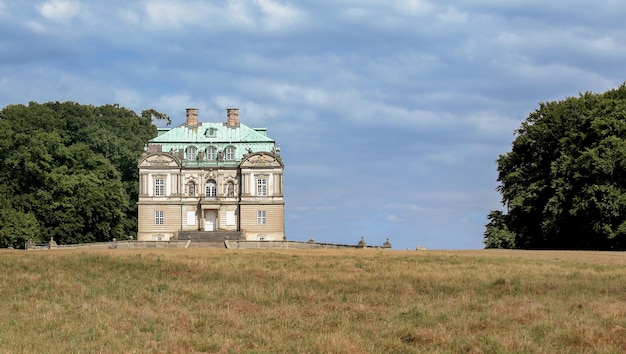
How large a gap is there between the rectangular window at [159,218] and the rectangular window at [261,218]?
8362 millimetres

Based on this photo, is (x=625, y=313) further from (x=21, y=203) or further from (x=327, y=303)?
(x=21, y=203)

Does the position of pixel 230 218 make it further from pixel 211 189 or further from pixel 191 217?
pixel 191 217

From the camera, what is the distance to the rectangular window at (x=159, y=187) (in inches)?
3511

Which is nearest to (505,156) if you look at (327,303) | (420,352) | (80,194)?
(80,194)

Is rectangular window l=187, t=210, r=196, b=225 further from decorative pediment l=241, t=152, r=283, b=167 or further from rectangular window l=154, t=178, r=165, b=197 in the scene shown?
decorative pediment l=241, t=152, r=283, b=167

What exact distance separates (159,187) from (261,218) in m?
9.46

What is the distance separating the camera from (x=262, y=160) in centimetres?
A: 8894

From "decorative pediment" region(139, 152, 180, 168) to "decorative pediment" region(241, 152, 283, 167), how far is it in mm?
6206

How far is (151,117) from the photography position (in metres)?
111

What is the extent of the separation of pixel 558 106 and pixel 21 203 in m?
40.9

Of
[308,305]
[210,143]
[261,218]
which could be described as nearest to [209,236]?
[261,218]

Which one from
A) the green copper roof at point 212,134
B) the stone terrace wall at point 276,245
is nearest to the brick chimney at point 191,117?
the green copper roof at point 212,134

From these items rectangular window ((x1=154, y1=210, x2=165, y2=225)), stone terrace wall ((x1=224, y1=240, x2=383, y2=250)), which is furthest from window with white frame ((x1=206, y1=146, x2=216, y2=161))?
stone terrace wall ((x1=224, y1=240, x2=383, y2=250))

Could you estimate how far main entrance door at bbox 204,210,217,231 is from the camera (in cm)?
9006
